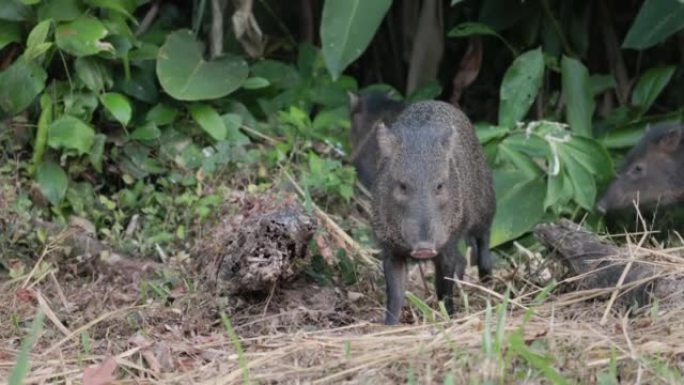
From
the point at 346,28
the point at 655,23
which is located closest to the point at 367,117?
the point at 346,28

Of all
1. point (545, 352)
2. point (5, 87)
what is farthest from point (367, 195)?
point (545, 352)

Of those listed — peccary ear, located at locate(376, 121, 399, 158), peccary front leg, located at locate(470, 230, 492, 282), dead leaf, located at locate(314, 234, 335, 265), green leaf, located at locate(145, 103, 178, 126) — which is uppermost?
peccary ear, located at locate(376, 121, 399, 158)

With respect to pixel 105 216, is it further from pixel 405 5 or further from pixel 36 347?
pixel 405 5

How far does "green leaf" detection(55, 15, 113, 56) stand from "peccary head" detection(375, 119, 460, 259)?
212 centimetres

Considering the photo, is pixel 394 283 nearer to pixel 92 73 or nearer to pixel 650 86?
pixel 92 73

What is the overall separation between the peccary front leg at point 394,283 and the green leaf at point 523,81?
2.54 m

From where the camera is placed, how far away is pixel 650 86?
9.05 meters

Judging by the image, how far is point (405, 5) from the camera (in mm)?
9586

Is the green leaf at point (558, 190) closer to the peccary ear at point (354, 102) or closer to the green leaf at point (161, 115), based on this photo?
the peccary ear at point (354, 102)

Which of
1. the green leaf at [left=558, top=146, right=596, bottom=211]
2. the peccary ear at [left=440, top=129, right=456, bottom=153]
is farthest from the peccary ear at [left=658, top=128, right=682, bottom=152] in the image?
the peccary ear at [left=440, top=129, right=456, bottom=153]

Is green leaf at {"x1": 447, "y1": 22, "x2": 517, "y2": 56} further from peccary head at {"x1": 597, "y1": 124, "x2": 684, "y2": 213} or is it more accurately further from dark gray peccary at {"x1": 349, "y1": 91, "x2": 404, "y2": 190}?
peccary head at {"x1": 597, "y1": 124, "x2": 684, "y2": 213}

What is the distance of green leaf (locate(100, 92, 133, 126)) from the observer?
7812 millimetres

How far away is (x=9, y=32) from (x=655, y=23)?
3.69m

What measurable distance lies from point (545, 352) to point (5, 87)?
13.5ft
